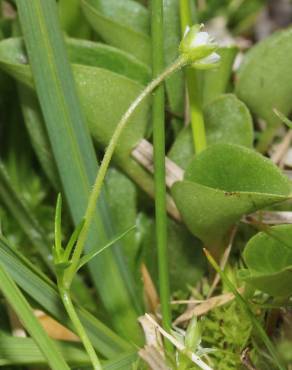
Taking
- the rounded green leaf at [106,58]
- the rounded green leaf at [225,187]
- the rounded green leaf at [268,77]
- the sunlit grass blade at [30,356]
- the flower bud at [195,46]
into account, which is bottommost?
the sunlit grass blade at [30,356]

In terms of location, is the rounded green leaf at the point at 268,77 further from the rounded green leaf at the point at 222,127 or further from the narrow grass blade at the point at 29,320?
the narrow grass blade at the point at 29,320

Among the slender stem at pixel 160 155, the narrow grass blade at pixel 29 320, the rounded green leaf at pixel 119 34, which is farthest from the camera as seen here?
the rounded green leaf at pixel 119 34

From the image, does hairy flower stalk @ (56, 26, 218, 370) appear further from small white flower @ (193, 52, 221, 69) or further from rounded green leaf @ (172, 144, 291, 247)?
rounded green leaf @ (172, 144, 291, 247)

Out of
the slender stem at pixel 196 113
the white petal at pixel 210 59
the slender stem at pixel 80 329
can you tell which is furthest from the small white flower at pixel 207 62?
the slender stem at pixel 80 329

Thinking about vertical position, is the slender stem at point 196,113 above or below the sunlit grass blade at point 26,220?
above

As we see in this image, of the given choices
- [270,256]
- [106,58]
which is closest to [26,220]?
[106,58]

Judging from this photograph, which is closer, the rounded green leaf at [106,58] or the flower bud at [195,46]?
the flower bud at [195,46]

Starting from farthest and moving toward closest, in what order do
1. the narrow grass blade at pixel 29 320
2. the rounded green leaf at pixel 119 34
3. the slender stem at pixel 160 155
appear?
the rounded green leaf at pixel 119 34 < the slender stem at pixel 160 155 < the narrow grass blade at pixel 29 320
